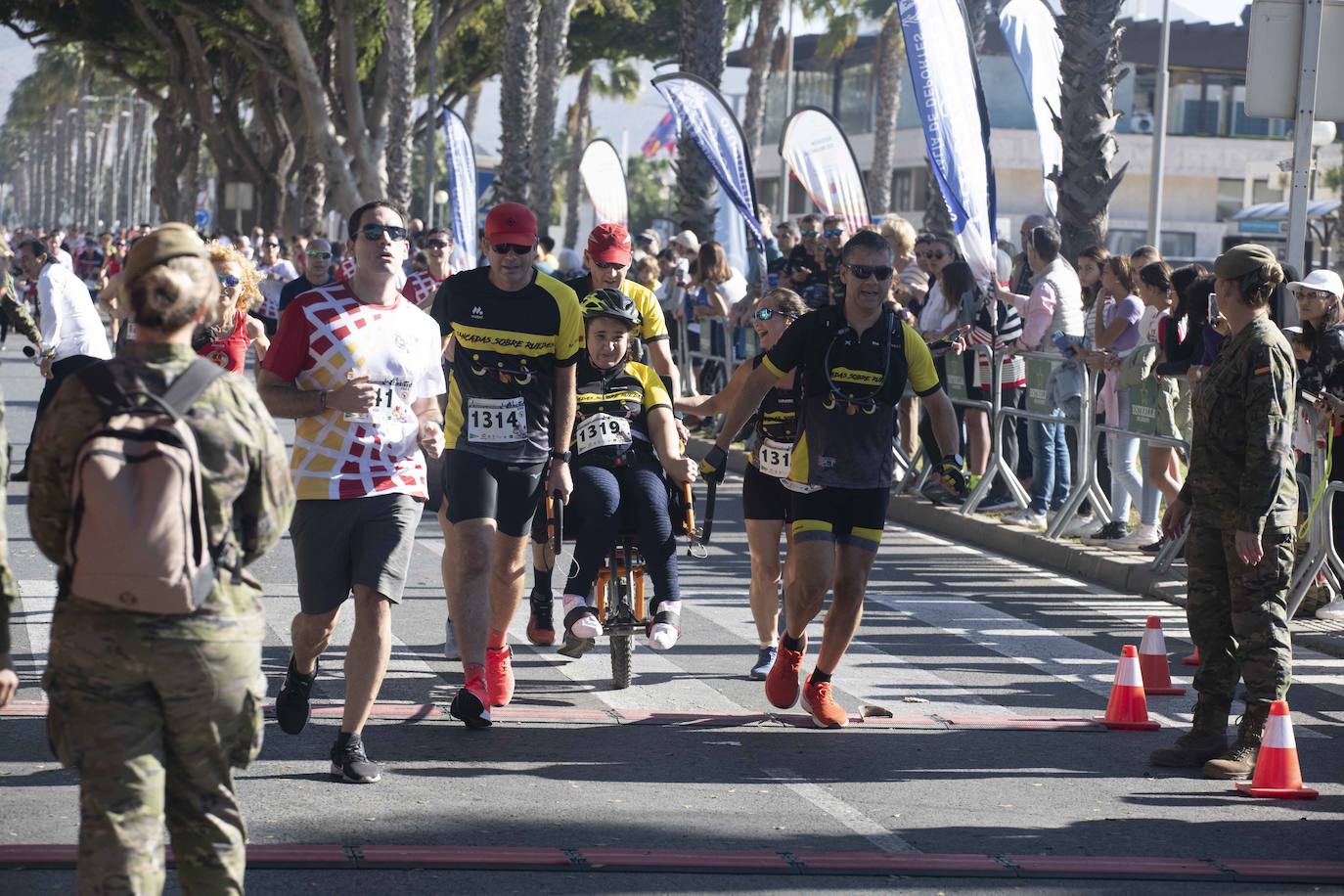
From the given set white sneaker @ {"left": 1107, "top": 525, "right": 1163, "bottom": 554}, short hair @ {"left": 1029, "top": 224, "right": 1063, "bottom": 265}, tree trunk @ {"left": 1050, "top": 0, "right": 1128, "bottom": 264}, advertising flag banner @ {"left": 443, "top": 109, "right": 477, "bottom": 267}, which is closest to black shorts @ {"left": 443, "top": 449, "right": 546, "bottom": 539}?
white sneaker @ {"left": 1107, "top": 525, "right": 1163, "bottom": 554}

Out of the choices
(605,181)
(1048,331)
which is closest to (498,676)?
(1048,331)

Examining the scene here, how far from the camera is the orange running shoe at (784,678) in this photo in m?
7.80

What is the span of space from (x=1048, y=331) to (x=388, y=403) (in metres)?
8.28

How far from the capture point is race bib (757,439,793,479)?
846 cm

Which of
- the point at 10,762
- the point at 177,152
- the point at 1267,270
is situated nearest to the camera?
the point at 10,762

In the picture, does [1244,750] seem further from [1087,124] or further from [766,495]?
[1087,124]

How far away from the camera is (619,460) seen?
27.3 feet

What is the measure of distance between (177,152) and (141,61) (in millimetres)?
13376

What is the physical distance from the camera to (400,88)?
36.3 metres

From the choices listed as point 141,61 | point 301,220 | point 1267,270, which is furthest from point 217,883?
point 141,61

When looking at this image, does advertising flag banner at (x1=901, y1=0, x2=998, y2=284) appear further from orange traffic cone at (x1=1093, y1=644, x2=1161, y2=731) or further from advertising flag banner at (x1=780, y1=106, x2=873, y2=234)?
orange traffic cone at (x1=1093, y1=644, x2=1161, y2=731)

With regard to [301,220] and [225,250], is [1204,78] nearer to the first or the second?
[301,220]

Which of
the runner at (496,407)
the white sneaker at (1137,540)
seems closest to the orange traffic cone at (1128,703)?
the runner at (496,407)

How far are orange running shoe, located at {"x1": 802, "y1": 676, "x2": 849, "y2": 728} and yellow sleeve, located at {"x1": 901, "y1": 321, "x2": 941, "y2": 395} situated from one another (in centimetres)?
121
